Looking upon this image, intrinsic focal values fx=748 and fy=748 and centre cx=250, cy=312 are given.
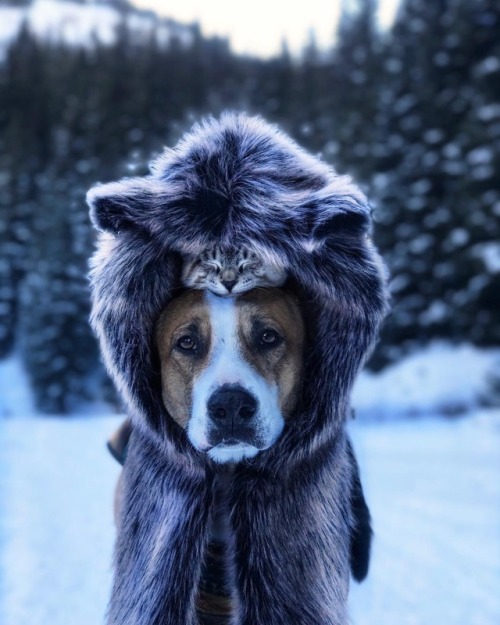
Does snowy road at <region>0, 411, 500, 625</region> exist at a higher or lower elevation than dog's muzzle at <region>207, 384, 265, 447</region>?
lower

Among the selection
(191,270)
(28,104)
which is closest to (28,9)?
(28,104)

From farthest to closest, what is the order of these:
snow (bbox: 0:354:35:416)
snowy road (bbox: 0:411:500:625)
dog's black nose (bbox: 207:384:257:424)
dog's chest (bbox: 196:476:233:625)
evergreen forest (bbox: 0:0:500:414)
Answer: evergreen forest (bbox: 0:0:500:414) < snow (bbox: 0:354:35:416) < snowy road (bbox: 0:411:500:625) < dog's chest (bbox: 196:476:233:625) < dog's black nose (bbox: 207:384:257:424)

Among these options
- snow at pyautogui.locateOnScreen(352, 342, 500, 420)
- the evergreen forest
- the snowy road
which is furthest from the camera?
snow at pyautogui.locateOnScreen(352, 342, 500, 420)

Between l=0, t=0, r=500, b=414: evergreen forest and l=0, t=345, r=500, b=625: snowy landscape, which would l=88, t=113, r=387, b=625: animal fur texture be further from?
l=0, t=0, r=500, b=414: evergreen forest

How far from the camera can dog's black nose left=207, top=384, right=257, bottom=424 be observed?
1894mm

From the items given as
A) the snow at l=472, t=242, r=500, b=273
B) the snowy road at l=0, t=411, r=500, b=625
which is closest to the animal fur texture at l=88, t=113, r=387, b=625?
the snowy road at l=0, t=411, r=500, b=625

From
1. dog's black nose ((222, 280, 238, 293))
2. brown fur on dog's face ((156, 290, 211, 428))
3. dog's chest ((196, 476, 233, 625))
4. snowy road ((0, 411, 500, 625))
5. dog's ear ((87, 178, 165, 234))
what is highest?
dog's ear ((87, 178, 165, 234))

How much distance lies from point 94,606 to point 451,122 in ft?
48.6

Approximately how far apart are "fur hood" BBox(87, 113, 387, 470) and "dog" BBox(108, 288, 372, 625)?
2.3 inches

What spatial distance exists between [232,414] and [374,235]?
11.8 metres

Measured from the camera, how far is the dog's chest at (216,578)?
2186 millimetres

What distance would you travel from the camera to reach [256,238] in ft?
6.56

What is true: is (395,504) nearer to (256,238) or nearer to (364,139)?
(256,238)

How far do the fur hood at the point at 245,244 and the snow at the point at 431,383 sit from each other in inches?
422
